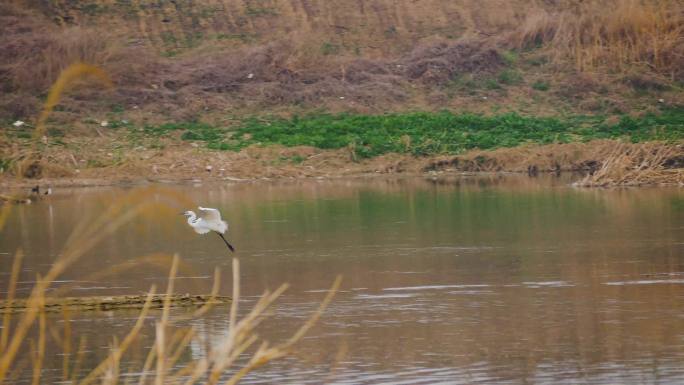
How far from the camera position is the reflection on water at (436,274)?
932 cm

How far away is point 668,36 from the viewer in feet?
112

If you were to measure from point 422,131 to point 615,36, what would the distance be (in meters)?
8.05

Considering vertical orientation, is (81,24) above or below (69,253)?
above

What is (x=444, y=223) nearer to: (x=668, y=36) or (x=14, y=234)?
(x=14, y=234)

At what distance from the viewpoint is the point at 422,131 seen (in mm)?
29875

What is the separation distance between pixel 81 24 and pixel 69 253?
3436 centimetres

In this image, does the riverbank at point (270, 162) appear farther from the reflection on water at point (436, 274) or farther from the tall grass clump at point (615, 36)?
the tall grass clump at point (615, 36)

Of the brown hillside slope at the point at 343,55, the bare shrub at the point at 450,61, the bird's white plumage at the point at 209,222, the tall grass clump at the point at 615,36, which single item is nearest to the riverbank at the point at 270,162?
the brown hillside slope at the point at 343,55

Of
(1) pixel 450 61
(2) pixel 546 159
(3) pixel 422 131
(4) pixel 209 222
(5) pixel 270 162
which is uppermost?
(1) pixel 450 61

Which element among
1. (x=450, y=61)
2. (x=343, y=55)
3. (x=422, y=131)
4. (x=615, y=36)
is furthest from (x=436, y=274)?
(x=615, y=36)

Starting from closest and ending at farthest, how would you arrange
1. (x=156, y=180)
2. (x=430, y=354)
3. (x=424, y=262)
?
1. (x=430, y=354)
2. (x=424, y=262)
3. (x=156, y=180)

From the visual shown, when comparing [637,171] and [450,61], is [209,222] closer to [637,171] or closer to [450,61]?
[637,171]

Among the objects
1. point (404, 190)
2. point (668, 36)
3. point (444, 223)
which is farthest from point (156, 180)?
point (668, 36)

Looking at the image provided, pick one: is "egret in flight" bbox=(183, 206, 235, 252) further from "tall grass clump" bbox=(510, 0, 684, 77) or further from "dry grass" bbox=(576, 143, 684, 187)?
"tall grass clump" bbox=(510, 0, 684, 77)
